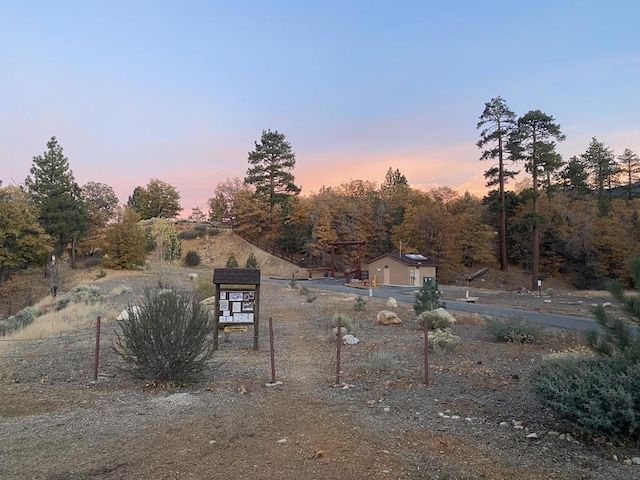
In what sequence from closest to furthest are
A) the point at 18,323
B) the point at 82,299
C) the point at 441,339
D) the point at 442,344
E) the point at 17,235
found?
the point at 442,344, the point at 441,339, the point at 18,323, the point at 82,299, the point at 17,235

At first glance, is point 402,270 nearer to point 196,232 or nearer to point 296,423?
point 296,423

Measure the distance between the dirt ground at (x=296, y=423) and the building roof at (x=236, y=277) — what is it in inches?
65.7

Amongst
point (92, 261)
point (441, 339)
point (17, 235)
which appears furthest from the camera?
point (92, 261)

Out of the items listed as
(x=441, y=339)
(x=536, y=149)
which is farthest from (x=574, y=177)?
(x=441, y=339)

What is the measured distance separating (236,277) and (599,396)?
25.8 ft

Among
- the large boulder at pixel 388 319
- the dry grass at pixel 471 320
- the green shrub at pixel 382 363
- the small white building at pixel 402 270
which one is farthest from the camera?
the small white building at pixel 402 270

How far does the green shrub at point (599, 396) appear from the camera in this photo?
14.0 ft

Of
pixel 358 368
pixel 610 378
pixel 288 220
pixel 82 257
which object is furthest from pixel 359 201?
pixel 610 378

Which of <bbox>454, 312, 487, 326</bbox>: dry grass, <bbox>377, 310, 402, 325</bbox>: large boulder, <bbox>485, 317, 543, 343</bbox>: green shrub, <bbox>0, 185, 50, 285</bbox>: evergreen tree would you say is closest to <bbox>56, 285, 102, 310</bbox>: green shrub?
<bbox>377, 310, 402, 325</bbox>: large boulder

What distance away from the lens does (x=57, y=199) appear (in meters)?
43.5

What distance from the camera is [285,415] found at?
5.77 meters

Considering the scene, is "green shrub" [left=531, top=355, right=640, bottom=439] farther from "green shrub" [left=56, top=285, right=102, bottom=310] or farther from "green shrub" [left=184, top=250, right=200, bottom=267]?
"green shrub" [left=184, top=250, right=200, bottom=267]

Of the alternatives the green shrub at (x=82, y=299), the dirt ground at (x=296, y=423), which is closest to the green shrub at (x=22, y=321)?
the green shrub at (x=82, y=299)

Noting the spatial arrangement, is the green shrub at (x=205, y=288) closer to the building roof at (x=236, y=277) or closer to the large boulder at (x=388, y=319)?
the large boulder at (x=388, y=319)
